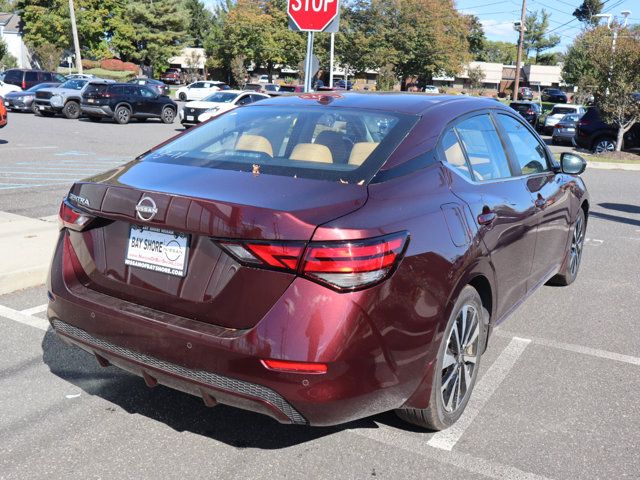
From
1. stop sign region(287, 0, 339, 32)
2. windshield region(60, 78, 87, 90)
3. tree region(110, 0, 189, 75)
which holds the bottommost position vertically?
windshield region(60, 78, 87, 90)

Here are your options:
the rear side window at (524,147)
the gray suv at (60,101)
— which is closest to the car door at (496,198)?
the rear side window at (524,147)

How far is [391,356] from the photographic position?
2803 millimetres

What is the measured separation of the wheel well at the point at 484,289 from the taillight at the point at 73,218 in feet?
6.42

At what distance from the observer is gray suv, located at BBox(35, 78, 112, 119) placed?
2575 centimetres

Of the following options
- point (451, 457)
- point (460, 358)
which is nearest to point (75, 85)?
point (460, 358)

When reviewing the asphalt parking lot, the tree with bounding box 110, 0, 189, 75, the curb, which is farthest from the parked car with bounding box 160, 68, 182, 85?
the asphalt parking lot

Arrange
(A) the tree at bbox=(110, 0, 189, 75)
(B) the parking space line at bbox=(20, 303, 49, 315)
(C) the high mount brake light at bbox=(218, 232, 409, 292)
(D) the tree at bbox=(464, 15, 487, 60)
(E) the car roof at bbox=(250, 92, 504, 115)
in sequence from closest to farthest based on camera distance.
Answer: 1. (C) the high mount brake light at bbox=(218, 232, 409, 292)
2. (E) the car roof at bbox=(250, 92, 504, 115)
3. (B) the parking space line at bbox=(20, 303, 49, 315)
4. (A) the tree at bbox=(110, 0, 189, 75)
5. (D) the tree at bbox=(464, 15, 487, 60)

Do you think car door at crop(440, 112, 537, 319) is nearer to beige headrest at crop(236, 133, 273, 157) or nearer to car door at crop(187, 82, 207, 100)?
beige headrest at crop(236, 133, 273, 157)

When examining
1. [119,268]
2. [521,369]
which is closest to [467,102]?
[521,369]

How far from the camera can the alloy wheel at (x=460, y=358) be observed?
3.34m

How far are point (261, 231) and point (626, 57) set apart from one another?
1911 centimetres

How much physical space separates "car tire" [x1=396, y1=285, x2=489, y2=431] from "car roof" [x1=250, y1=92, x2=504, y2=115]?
43.9 inches

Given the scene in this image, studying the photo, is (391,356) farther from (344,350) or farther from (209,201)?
(209,201)

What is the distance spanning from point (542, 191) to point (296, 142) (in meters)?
1.93
